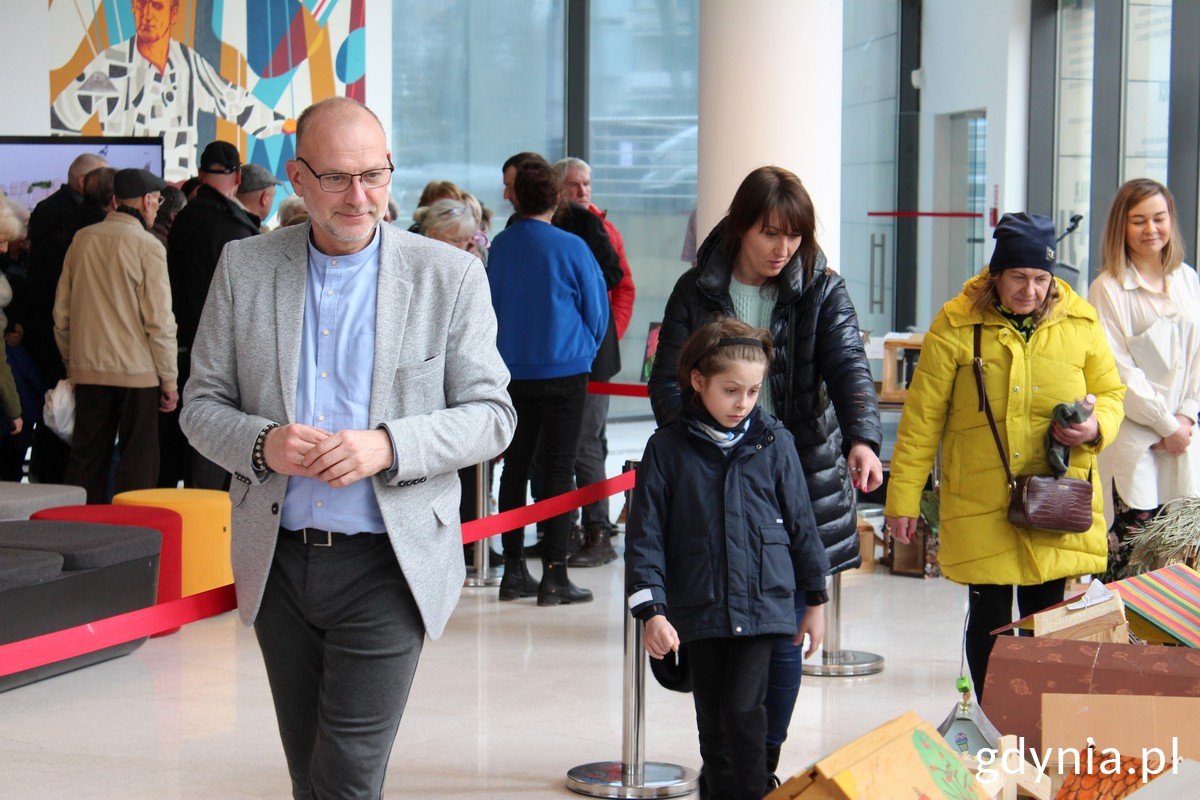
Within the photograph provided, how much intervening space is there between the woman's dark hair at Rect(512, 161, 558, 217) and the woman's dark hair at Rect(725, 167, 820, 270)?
2785 mm

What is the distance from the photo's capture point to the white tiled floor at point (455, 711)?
14.6 ft

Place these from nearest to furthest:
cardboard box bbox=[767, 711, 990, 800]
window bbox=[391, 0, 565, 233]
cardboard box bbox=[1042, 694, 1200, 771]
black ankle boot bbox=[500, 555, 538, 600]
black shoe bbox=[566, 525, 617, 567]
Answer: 1. cardboard box bbox=[767, 711, 990, 800]
2. cardboard box bbox=[1042, 694, 1200, 771]
3. black ankle boot bbox=[500, 555, 538, 600]
4. black shoe bbox=[566, 525, 617, 567]
5. window bbox=[391, 0, 565, 233]

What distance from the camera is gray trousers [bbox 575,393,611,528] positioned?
7.73 metres

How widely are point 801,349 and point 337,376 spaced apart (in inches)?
60.5

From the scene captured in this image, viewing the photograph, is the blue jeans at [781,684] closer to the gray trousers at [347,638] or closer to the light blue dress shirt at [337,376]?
the gray trousers at [347,638]

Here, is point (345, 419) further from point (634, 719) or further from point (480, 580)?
point (480, 580)

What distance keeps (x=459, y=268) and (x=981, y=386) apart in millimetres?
1954

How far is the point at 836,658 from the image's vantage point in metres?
5.73

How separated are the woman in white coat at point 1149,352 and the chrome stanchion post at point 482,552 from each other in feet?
9.52

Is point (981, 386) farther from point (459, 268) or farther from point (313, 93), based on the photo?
point (313, 93)

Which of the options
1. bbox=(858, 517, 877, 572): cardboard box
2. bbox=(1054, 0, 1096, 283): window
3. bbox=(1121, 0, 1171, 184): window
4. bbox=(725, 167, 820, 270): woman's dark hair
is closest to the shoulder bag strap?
bbox=(725, 167, 820, 270): woman's dark hair

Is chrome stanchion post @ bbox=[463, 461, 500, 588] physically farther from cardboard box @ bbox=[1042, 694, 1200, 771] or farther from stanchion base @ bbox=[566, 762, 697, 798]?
cardboard box @ bbox=[1042, 694, 1200, 771]

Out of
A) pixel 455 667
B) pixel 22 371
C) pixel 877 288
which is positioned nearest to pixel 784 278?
pixel 455 667

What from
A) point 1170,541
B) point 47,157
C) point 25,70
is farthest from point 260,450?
point 25,70
